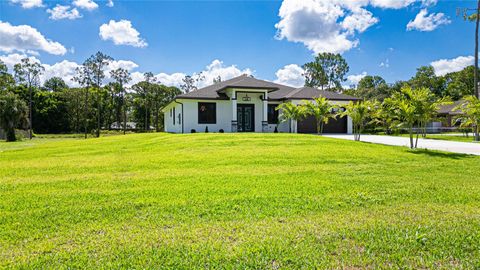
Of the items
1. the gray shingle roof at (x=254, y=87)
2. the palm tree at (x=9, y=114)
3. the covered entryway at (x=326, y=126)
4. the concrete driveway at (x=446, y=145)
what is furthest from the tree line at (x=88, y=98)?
the concrete driveway at (x=446, y=145)

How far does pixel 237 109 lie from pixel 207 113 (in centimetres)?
242

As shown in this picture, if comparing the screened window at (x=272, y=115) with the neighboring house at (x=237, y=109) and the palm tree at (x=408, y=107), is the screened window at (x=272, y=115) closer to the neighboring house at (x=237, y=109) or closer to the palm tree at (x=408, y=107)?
the neighboring house at (x=237, y=109)

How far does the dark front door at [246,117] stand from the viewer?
23.4 metres

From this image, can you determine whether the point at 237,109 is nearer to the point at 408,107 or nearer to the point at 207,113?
the point at 207,113

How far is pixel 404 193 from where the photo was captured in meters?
5.47

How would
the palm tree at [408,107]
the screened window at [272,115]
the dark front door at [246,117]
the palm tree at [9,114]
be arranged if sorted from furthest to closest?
the palm tree at [9,114] < the screened window at [272,115] < the dark front door at [246,117] < the palm tree at [408,107]

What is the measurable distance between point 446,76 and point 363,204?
65.8 meters

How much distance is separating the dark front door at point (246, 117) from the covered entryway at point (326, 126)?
4086mm

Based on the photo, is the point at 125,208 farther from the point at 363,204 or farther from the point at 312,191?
the point at 363,204

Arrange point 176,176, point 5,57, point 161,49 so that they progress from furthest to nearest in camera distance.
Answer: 1. point 5,57
2. point 161,49
3. point 176,176

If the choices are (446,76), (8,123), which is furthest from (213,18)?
(446,76)

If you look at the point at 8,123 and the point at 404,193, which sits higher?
the point at 8,123

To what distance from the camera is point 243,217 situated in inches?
164

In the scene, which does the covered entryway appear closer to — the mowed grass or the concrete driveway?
the concrete driveway
